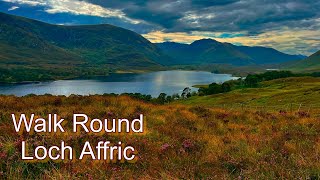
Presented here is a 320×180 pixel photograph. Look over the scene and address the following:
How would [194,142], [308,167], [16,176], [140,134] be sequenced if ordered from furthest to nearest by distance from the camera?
[140,134], [194,142], [308,167], [16,176]

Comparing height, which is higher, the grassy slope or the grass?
the grass

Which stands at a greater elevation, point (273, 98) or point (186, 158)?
point (186, 158)

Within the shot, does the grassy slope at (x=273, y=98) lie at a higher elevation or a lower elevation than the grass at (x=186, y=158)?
lower

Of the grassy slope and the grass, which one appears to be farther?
the grassy slope

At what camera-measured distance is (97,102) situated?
21.5 metres

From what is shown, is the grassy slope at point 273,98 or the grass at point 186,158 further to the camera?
the grassy slope at point 273,98

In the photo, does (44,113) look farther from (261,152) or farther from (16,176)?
(261,152)

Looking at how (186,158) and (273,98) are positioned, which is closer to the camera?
(186,158)

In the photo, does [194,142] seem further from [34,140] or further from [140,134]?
[34,140]

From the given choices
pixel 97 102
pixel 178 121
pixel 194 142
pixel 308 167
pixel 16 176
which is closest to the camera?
pixel 16 176

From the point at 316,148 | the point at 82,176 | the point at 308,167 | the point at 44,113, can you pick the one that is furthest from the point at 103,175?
the point at 44,113

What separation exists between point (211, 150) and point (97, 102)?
13.1 m

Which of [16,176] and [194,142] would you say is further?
[194,142]

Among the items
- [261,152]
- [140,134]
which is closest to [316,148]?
[261,152]
